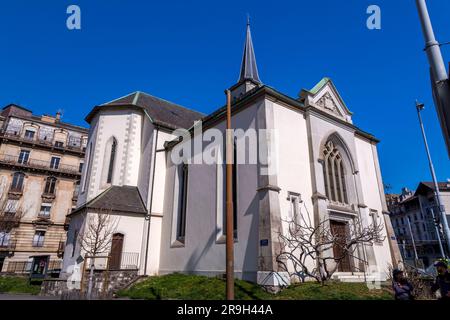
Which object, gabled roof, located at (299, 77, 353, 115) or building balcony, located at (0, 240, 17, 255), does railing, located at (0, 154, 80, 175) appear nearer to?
building balcony, located at (0, 240, 17, 255)

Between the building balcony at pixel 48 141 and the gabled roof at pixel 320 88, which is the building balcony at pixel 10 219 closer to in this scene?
the building balcony at pixel 48 141

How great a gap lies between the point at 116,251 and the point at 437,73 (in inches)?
729

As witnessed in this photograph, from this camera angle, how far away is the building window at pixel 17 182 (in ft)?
117

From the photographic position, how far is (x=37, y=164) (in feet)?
124

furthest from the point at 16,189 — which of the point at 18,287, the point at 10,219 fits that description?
the point at 18,287

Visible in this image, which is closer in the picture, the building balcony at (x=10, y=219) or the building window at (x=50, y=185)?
the building balcony at (x=10, y=219)

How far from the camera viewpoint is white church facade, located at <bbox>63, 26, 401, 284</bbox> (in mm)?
14148

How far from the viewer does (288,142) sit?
50.9 feet

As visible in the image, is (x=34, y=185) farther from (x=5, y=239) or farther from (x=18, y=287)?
(x=18, y=287)

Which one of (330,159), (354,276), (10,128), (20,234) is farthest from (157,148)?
(10,128)

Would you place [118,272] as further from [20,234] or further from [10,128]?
[10,128]

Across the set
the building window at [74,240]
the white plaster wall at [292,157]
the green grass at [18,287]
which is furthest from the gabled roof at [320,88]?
the green grass at [18,287]

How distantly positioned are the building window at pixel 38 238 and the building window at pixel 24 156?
9.38 m

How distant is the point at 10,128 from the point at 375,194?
141 feet
